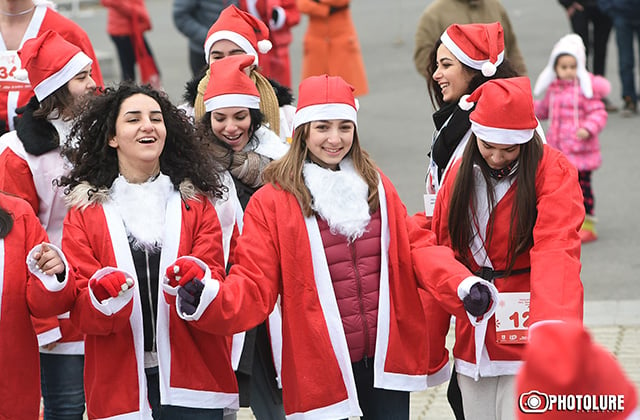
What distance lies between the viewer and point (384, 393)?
462 centimetres

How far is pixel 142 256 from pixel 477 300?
123 centimetres

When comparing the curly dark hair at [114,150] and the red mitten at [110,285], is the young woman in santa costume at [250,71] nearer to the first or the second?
the curly dark hair at [114,150]

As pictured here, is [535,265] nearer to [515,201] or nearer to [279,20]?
[515,201]

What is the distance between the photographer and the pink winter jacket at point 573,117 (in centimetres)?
884

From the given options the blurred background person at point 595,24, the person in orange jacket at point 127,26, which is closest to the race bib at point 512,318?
the blurred background person at point 595,24

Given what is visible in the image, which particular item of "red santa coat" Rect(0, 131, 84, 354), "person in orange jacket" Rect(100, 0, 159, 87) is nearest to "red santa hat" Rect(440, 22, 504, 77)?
"red santa coat" Rect(0, 131, 84, 354)

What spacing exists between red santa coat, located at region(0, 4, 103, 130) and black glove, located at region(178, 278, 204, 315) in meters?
2.23

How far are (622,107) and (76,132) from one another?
31.5 feet

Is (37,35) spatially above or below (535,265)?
above

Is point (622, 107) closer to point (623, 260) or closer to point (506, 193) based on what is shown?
point (623, 260)

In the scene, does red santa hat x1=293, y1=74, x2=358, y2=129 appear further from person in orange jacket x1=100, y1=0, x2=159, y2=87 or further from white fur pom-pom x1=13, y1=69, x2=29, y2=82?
person in orange jacket x1=100, y1=0, x2=159, y2=87

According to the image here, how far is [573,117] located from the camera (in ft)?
29.1

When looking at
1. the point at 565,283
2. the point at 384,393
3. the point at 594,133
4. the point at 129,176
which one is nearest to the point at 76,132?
the point at 129,176

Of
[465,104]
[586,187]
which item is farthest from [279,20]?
[465,104]
